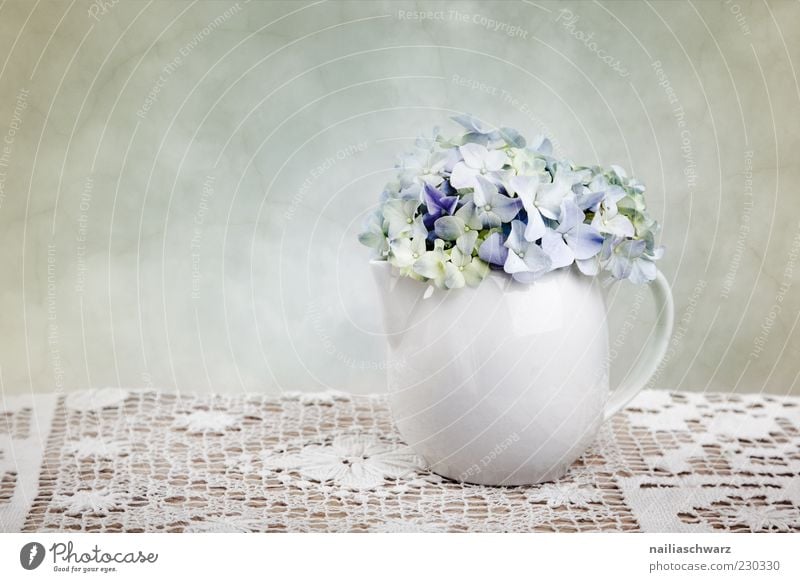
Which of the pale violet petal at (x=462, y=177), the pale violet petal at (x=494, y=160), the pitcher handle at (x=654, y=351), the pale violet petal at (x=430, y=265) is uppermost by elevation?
the pale violet petal at (x=494, y=160)

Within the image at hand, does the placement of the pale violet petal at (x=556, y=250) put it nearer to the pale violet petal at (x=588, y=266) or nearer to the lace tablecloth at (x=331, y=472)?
the pale violet petal at (x=588, y=266)

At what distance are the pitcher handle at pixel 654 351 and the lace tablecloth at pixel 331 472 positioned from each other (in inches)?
2.0

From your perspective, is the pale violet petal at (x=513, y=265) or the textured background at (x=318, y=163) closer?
the pale violet petal at (x=513, y=265)

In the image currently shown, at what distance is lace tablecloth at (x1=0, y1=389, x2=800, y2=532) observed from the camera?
1.89 ft

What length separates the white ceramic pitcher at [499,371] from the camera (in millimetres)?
582

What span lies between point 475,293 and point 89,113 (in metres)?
0.49

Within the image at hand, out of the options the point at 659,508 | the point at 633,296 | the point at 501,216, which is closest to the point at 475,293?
the point at 501,216

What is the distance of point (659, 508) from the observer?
→ 23.5 inches

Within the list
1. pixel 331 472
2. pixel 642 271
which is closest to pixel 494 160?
pixel 642 271

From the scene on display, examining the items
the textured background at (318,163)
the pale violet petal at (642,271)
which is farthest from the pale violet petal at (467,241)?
the textured background at (318,163)

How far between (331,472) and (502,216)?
228 millimetres

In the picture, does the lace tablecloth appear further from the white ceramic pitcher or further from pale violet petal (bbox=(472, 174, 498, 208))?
pale violet petal (bbox=(472, 174, 498, 208))

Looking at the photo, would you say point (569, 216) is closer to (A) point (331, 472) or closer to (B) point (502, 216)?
(B) point (502, 216)

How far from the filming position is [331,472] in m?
0.65
